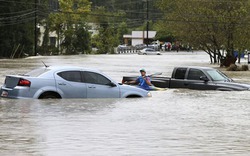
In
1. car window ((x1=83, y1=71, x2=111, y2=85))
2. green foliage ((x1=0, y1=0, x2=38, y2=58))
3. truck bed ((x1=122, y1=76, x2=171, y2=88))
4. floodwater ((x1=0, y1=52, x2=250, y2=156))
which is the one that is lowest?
floodwater ((x1=0, y1=52, x2=250, y2=156))

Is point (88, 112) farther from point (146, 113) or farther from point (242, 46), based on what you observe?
point (242, 46)

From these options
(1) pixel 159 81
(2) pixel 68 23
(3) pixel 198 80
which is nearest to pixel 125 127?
(3) pixel 198 80

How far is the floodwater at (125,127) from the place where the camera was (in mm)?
10445

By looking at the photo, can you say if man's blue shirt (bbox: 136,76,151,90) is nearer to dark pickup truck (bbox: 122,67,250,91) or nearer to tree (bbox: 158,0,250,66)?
dark pickup truck (bbox: 122,67,250,91)

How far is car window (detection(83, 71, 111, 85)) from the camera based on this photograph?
18.8 m

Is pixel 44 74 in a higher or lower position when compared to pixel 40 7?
lower

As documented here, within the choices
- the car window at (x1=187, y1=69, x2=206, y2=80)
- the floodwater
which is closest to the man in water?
the car window at (x1=187, y1=69, x2=206, y2=80)

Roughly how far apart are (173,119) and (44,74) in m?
4.73

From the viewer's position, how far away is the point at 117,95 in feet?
63.1

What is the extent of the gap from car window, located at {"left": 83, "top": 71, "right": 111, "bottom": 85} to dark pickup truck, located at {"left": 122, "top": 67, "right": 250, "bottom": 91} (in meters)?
6.37

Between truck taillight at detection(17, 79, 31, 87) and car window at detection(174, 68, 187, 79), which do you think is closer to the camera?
truck taillight at detection(17, 79, 31, 87)

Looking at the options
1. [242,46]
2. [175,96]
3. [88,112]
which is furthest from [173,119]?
[242,46]

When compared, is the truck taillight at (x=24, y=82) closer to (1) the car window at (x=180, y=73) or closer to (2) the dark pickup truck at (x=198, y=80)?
(2) the dark pickup truck at (x=198, y=80)

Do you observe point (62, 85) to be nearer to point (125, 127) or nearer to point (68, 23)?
point (125, 127)
